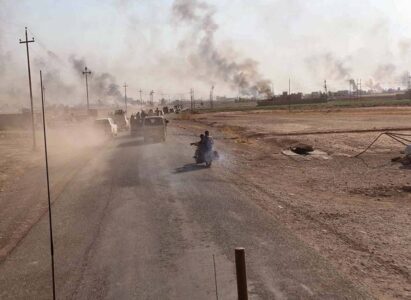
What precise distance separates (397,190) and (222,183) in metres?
5.36

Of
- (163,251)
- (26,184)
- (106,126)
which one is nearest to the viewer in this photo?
(163,251)

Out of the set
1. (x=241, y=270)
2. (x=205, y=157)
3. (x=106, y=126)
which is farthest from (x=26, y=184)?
(x=106, y=126)

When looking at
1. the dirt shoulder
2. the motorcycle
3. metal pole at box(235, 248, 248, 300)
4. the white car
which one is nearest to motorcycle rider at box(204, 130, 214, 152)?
the motorcycle

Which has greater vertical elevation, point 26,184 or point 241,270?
point 241,270

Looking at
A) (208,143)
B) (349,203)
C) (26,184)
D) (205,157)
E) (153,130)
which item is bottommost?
(349,203)

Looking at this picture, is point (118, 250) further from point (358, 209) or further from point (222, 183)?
point (222, 183)

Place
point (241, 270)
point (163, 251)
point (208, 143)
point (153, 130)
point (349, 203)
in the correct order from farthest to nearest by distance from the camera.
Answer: point (153, 130), point (208, 143), point (349, 203), point (163, 251), point (241, 270)

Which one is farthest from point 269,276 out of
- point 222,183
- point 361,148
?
point 361,148

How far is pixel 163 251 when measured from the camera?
29.3 ft

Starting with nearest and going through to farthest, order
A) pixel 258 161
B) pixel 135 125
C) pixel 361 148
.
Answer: pixel 258 161
pixel 361 148
pixel 135 125

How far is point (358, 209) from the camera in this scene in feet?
41.3

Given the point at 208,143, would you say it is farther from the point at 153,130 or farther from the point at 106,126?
the point at 106,126

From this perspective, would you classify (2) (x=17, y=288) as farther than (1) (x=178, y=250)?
No

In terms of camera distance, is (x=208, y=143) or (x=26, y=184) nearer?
(x=26, y=184)
